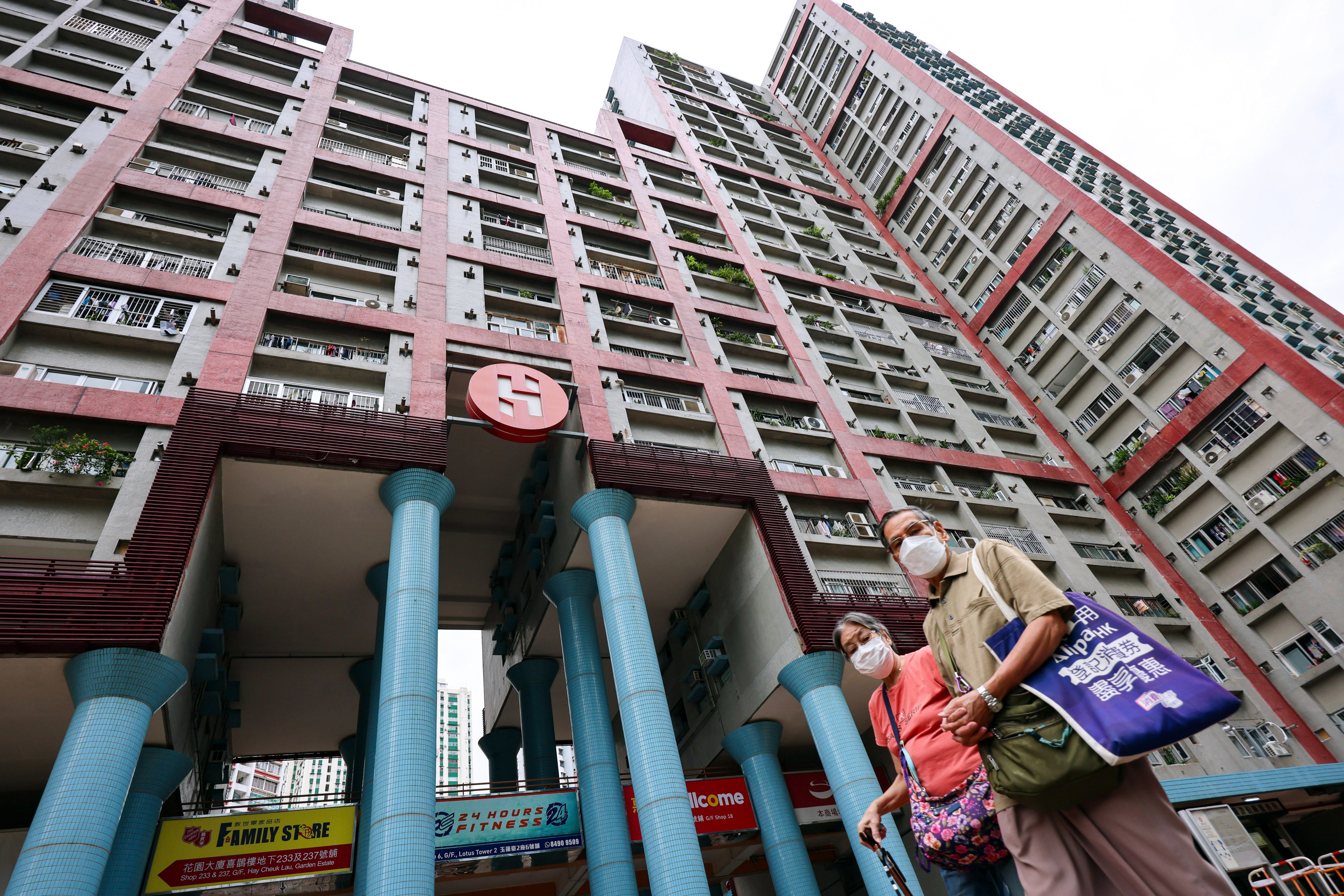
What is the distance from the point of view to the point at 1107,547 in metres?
32.4

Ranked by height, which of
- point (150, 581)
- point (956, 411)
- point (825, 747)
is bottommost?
point (825, 747)

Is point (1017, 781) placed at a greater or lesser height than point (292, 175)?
lesser

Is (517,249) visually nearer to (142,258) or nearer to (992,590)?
(142,258)

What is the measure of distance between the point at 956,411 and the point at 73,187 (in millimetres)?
35843

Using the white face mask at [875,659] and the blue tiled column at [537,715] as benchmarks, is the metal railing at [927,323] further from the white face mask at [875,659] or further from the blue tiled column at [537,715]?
the white face mask at [875,659]

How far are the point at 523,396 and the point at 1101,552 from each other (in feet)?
88.8

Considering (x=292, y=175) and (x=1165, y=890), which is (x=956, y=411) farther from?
(x=1165, y=890)

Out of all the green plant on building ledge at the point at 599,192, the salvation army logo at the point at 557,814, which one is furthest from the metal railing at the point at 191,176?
the salvation army logo at the point at 557,814

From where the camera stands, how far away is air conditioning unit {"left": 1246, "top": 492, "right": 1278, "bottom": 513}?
28.7m

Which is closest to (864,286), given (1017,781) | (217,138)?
(217,138)

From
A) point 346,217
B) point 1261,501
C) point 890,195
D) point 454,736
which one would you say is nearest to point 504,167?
point 346,217

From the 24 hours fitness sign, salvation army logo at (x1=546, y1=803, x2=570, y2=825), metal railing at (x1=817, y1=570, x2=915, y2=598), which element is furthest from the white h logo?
the 24 hours fitness sign

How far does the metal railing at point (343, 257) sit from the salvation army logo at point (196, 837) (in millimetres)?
17872

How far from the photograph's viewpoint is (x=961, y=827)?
4145 millimetres
